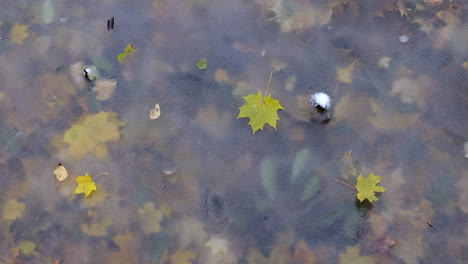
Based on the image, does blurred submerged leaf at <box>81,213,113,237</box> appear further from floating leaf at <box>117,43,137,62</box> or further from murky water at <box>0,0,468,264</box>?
floating leaf at <box>117,43,137,62</box>

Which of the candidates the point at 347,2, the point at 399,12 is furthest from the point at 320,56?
the point at 399,12

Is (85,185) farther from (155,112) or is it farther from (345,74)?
Answer: (345,74)

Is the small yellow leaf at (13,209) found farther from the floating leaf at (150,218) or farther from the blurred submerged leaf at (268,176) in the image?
the blurred submerged leaf at (268,176)

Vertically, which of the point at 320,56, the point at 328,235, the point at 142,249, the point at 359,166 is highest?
the point at 320,56

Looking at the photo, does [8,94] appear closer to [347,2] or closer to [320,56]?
[320,56]

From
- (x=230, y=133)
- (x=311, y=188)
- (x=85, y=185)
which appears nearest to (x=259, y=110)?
(x=230, y=133)
